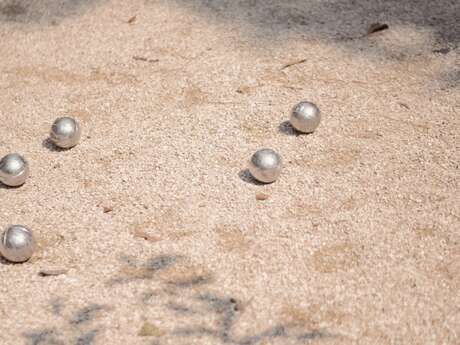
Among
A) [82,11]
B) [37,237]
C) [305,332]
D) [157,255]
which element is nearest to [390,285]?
[305,332]

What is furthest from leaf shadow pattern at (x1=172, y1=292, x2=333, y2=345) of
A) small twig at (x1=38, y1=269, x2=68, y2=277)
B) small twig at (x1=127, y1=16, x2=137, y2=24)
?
small twig at (x1=127, y1=16, x2=137, y2=24)

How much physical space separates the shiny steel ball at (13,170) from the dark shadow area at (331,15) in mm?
2311

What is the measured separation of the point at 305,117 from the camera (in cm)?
446

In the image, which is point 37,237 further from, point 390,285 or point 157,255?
point 390,285

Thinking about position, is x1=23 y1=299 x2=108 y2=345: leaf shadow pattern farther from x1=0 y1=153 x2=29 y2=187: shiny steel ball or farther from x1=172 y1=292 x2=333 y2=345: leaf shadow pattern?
x1=0 y1=153 x2=29 y2=187: shiny steel ball

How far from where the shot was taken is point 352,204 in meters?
3.96

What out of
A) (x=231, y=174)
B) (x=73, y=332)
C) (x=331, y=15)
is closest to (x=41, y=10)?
(x=331, y=15)

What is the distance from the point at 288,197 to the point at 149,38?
2283mm

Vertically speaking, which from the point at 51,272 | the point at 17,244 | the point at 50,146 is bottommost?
the point at 50,146

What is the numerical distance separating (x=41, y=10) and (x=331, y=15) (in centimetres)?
260

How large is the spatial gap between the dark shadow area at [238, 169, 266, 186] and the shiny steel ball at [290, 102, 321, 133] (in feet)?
1.68

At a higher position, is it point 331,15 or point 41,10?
point 331,15

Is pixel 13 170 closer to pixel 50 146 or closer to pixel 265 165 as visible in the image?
pixel 50 146

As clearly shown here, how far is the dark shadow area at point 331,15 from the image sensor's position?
5590mm
